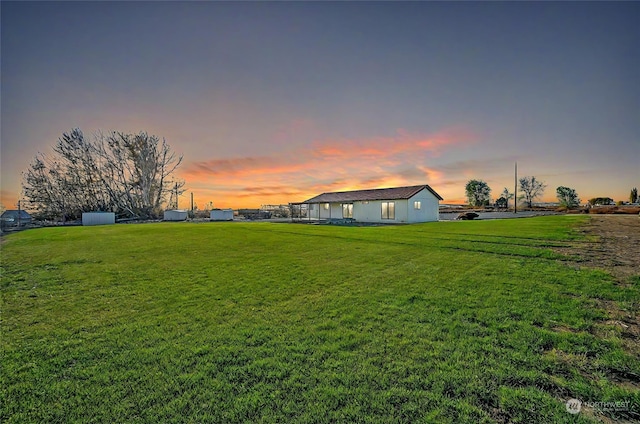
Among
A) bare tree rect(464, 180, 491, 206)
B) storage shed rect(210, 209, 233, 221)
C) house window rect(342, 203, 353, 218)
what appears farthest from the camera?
bare tree rect(464, 180, 491, 206)

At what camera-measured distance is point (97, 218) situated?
104 feet

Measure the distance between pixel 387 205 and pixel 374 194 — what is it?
2726 mm

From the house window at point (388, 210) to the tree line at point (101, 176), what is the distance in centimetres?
3345

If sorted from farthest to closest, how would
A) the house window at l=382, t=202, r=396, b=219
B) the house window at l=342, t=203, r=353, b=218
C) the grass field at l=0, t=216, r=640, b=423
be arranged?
the house window at l=342, t=203, r=353, b=218 < the house window at l=382, t=202, r=396, b=219 < the grass field at l=0, t=216, r=640, b=423

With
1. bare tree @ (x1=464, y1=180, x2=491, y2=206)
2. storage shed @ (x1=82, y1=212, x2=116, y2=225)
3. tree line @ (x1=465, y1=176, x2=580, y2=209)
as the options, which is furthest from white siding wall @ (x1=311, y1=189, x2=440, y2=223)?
bare tree @ (x1=464, y1=180, x2=491, y2=206)

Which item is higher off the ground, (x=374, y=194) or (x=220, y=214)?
(x=374, y=194)

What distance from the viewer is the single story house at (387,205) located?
86.8 ft

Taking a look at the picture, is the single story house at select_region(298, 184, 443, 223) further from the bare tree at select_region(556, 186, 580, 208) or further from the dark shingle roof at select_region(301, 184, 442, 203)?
the bare tree at select_region(556, 186, 580, 208)

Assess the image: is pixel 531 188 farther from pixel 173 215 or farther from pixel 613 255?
pixel 173 215

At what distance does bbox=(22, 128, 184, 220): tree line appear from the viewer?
36.1 meters

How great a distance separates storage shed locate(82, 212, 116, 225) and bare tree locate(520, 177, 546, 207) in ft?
245

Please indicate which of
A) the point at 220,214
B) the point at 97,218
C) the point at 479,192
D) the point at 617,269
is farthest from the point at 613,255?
the point at 479,192

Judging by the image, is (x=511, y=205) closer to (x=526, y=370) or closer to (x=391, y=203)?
(x=391, y=203)

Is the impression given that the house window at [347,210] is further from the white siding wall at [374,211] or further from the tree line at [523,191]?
the tree line at [523,191]
